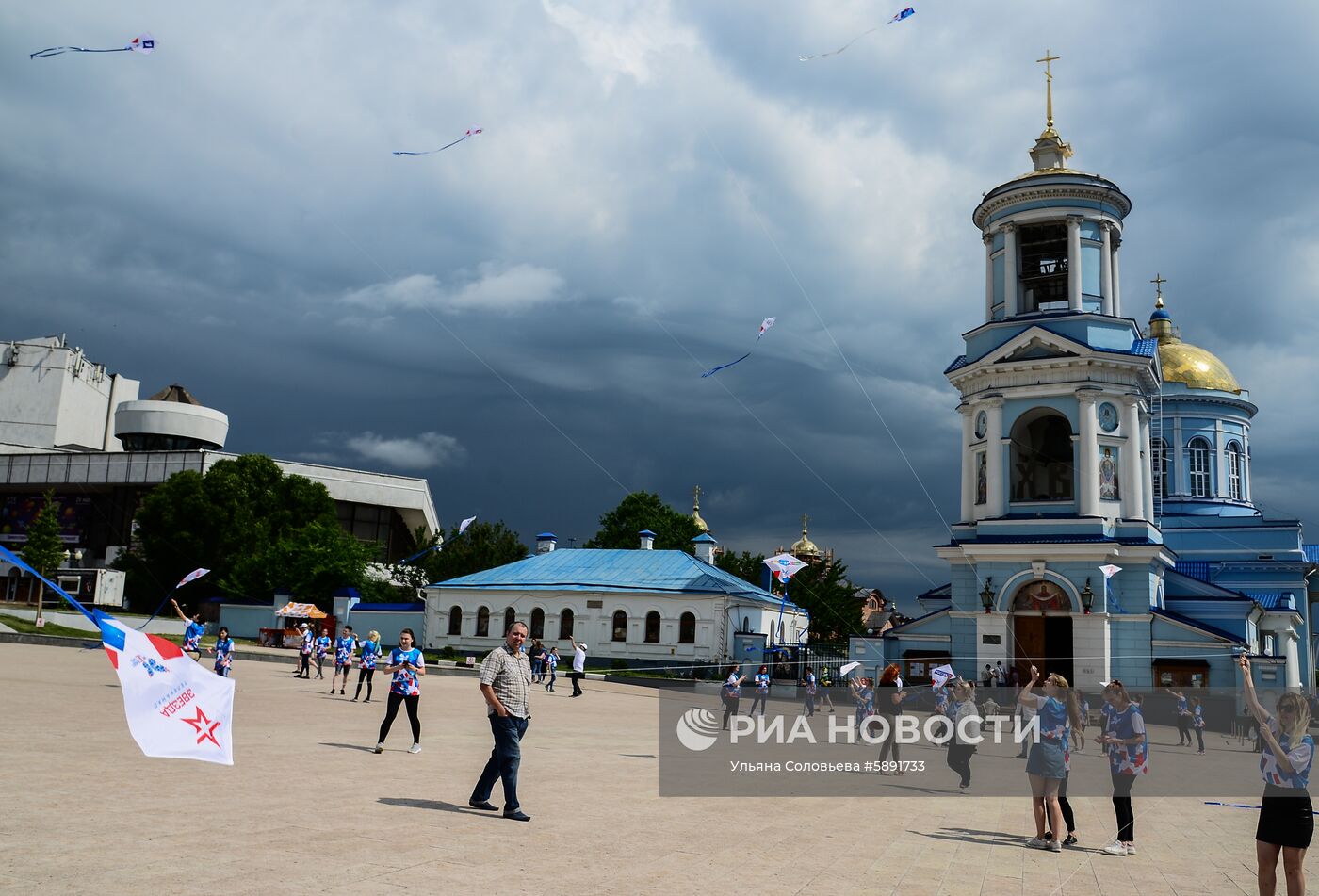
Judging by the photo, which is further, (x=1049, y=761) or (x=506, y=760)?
(x=1049, y=761)

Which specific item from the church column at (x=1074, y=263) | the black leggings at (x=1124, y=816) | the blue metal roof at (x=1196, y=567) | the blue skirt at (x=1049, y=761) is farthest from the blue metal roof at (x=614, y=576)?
the black leggings at (x=1124, y=816)

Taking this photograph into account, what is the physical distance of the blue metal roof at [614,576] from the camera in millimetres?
53094

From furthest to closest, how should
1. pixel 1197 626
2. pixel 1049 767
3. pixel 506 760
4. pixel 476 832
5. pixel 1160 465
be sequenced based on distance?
pixel 1160 465, pixel 1197 626, pixel 1049 767, pixel 506 760, pixel 476 832

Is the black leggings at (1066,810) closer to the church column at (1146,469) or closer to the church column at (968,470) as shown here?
the church column at (968,470)

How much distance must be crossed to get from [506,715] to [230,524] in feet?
219

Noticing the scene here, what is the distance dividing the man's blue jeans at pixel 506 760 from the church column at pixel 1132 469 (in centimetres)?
3182

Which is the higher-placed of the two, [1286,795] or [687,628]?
[687,628]

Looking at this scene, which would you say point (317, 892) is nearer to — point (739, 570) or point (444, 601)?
point (444, 601)

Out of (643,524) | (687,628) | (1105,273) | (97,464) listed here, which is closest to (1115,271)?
(1105,273)

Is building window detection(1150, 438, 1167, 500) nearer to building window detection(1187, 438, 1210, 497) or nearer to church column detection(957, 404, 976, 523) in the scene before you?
building window detection(1187, 438, 1210, 497)

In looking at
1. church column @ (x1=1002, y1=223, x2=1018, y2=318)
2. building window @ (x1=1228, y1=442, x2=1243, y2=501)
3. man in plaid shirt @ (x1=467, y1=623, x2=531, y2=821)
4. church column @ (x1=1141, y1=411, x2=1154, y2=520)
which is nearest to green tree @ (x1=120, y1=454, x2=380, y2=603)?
church column @ (x1=1002, y1=223, x2=1018, y2=318)

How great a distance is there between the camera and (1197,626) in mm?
34719

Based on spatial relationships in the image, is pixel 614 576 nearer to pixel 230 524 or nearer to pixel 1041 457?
pixel 1041 457

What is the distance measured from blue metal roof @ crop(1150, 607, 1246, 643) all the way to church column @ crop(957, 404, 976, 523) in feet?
23.5
